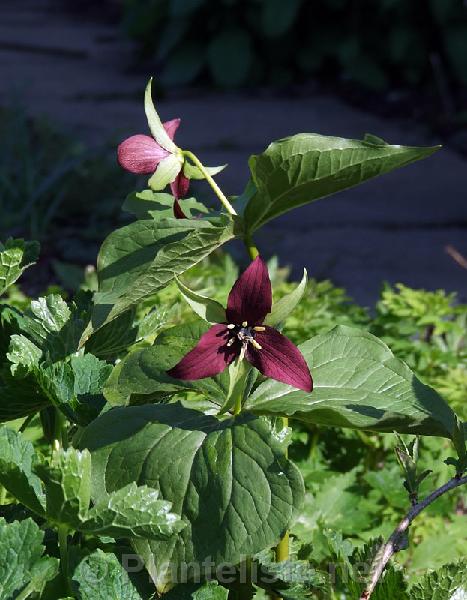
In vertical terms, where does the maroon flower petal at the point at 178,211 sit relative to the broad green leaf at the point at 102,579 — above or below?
above

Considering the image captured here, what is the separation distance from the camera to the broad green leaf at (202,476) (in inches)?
47.7

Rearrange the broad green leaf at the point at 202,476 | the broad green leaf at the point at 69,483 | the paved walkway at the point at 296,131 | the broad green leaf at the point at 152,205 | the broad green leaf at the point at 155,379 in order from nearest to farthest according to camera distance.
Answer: the broad green leaf at the point at 69,483
the broad green leaf at the point at 202,476
the broad green leaf at the point at 155,379
the broad green leaf at the point at 152,205
the paved walkway at the point at 296,131

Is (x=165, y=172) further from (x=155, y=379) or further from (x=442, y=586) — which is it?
(x=442, y=586)

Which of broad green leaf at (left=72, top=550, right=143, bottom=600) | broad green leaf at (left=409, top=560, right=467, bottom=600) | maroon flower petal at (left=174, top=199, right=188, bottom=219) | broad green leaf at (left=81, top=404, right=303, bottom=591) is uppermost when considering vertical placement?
maroon flower petal at (left=174, top=199, right=188, bottom=219)

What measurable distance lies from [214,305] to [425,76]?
604cm

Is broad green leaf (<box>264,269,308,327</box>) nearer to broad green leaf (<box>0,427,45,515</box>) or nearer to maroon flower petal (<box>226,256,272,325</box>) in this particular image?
maroon flower petal (<box>226,256,272,325</box>)

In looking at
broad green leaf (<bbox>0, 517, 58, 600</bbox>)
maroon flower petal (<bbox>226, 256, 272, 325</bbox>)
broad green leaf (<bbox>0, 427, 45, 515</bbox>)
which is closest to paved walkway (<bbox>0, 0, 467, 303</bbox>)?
maroon flower petal (<bbox>226, 256, 272, 325</bbox>)

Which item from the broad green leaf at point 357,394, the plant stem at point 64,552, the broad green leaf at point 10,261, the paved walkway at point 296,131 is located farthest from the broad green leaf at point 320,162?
the paved walkway at point 296,131

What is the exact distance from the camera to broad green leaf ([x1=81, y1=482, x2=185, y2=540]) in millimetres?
1109

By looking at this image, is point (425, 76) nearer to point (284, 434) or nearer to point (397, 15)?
point (397, 15)

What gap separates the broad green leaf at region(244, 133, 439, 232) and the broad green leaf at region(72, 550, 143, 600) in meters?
0.51

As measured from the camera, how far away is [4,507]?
1413 millimetres

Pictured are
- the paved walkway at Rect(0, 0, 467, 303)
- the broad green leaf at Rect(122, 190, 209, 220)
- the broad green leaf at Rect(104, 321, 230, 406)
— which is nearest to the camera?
the broad green leaf at Rect(104, 321, 230, 406)

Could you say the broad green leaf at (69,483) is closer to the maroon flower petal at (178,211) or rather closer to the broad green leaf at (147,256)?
the broad green leaf at (147,256)
